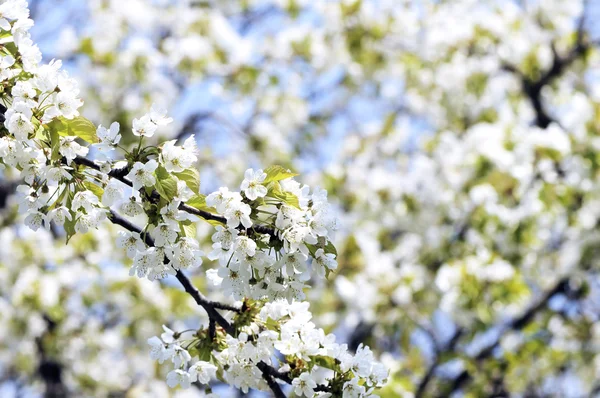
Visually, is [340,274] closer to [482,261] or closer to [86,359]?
[482,261]

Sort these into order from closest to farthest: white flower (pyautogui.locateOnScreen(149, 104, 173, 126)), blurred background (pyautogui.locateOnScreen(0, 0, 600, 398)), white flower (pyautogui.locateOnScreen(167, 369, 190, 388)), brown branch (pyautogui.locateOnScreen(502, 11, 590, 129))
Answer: white flower (pyautogui.locateOnScreen(149, 104, 173, 126))
white flower (pyautogui.locateOnScreen(167, 369, 190, 388))
blurred background (pyautogui.locateOnScreen(0, 0, 600, 398))
brown branch (pyautogui.locateOnScreen(502, 11, 590, 129))

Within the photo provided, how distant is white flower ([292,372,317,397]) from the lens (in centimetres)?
151

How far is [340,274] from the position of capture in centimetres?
546

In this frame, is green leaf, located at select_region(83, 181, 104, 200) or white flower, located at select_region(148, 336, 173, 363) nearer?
green leaf, located at select_region(83, 181, 104, 200)

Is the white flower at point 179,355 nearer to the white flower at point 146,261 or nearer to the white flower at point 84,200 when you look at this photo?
the white flower at point 146,261

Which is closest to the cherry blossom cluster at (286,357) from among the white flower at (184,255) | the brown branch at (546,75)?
the white flower at (184,255)

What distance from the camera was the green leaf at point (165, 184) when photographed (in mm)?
1404

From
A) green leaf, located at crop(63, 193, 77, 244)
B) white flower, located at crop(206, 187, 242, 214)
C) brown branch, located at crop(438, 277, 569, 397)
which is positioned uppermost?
brown branch, located at crop(438, 277, 569, 397)

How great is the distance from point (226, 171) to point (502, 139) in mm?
2595

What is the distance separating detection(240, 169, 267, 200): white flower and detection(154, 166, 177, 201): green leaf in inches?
5.4

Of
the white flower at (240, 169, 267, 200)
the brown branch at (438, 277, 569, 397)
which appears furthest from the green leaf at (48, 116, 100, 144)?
the brown branch at (438, 277, 569, 397)

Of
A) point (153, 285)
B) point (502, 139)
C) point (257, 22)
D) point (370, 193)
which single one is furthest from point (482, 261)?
point (257, 22)

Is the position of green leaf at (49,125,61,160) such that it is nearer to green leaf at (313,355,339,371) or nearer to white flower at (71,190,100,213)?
white flower at (71,190,100,213)

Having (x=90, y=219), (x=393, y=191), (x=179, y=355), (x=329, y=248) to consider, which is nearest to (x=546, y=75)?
(x=393, y=191)
